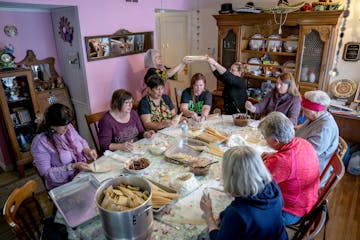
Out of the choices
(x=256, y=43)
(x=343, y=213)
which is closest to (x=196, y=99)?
(x=256, y=43)

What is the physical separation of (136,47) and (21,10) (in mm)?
1439

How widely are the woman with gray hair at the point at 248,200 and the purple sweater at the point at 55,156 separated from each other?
1.19 metres

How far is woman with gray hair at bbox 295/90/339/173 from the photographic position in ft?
6.14

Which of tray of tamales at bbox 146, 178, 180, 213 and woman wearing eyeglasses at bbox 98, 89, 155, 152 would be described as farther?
woman wearing eyeglasses at bbox 98, 89, 155, 152


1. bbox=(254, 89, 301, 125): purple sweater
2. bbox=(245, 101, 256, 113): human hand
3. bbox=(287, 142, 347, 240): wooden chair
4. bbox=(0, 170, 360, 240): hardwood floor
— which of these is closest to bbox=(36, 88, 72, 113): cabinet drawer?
bbox=(0, 170, 360, 240): hardwood floor

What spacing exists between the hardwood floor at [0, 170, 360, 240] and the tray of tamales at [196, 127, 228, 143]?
3.81 ft

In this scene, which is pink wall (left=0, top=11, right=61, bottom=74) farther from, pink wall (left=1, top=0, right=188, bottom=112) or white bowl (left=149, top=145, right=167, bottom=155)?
white bowl (left=149, top=145, right=167, bottom=155)

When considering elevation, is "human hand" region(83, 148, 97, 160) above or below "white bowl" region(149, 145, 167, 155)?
below

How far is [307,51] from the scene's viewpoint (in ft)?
10.7

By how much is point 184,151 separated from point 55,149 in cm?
91

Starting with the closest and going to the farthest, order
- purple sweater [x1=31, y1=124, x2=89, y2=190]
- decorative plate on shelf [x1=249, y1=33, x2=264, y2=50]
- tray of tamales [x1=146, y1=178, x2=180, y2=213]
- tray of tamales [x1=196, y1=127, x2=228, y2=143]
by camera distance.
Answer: tray of tamales [x1=146, y1=178, x2=180, y2=213] → purple sweater [x1=31, y1=124, x2=89, y2=190] → tray of tamales [x1=196, y1=127, x2=228, y2=143] → decorative plate on shelf [x1=249, y1=33, x2=264, y2=50]

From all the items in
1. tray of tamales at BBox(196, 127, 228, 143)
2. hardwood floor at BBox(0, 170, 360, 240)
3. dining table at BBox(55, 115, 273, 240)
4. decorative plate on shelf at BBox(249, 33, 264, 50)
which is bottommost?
hardwood floor at BBox(0, 170, 360, 240)

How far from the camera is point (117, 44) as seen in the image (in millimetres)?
3490

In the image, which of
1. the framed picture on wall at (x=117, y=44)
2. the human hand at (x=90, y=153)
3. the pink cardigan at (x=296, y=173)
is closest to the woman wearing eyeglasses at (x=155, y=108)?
the human hand at (x=90, y=153)
